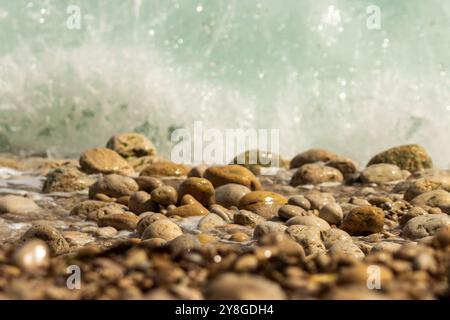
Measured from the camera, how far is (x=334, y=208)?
15.5 feet

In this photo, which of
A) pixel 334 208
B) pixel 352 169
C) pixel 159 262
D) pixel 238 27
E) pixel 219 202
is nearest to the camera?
pixel 159 262

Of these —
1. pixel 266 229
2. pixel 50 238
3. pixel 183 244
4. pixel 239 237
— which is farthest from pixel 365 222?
pixel 50 238

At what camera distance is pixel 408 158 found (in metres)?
6.82

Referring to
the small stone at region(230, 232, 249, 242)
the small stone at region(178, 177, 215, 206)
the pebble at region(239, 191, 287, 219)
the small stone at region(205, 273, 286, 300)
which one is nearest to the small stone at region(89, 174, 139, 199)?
the small stone at region(178, 177, 215, 206)

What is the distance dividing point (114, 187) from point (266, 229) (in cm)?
177

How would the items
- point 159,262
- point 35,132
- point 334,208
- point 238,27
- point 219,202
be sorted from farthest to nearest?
point 238,27 → point 35,132 → point 219,202 → point 334,208 → point 159,262

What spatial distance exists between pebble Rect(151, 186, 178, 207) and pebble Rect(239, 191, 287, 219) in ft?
1.63

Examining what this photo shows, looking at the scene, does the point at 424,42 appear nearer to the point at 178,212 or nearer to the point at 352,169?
the point at 352,169

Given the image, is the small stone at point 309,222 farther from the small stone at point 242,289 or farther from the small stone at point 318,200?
the small stone at point 242,289

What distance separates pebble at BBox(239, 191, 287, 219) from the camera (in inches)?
194

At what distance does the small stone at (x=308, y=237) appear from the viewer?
3.85m

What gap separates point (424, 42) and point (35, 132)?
5.23 metres

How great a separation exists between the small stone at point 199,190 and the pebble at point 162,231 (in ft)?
3.43

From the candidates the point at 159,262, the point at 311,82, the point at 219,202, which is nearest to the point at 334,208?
the point at 219,202
